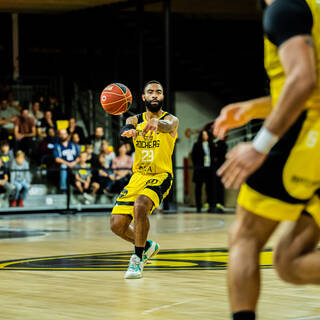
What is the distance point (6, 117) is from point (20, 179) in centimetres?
330

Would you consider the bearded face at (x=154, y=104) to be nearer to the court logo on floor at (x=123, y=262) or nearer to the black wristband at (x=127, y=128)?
the black wristband at (x=127, y=128)

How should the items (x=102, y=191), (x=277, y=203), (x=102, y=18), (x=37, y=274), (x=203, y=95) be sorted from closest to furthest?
(x=277, y=203) < (x=37, y=274) < (x=102, y=191) < (x=102, y=18) < (x=203, y=95)

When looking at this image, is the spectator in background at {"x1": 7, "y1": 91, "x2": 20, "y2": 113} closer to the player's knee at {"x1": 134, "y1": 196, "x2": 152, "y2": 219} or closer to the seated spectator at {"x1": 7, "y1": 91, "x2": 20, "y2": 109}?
the seated spectator at {"x1": 7, "y1": 91, "x2": 20, "y2": 109}

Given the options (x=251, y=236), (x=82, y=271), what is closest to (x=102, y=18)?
(x=82, y=271)

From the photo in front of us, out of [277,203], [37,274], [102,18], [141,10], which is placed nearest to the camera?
[277,203]

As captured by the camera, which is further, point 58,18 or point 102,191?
point 58,18

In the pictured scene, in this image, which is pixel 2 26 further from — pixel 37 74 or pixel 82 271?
pixel 82 271

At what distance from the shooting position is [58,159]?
1753cm

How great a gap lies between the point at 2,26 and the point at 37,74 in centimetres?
172

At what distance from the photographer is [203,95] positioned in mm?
24312

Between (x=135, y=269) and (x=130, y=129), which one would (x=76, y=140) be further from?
(x=135, y=269)

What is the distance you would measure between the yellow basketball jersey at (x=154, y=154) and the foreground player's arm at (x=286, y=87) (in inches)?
186

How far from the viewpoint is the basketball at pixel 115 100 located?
8.28m

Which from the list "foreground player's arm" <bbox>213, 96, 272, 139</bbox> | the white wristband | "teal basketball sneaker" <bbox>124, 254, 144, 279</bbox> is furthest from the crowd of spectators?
the white wristband
